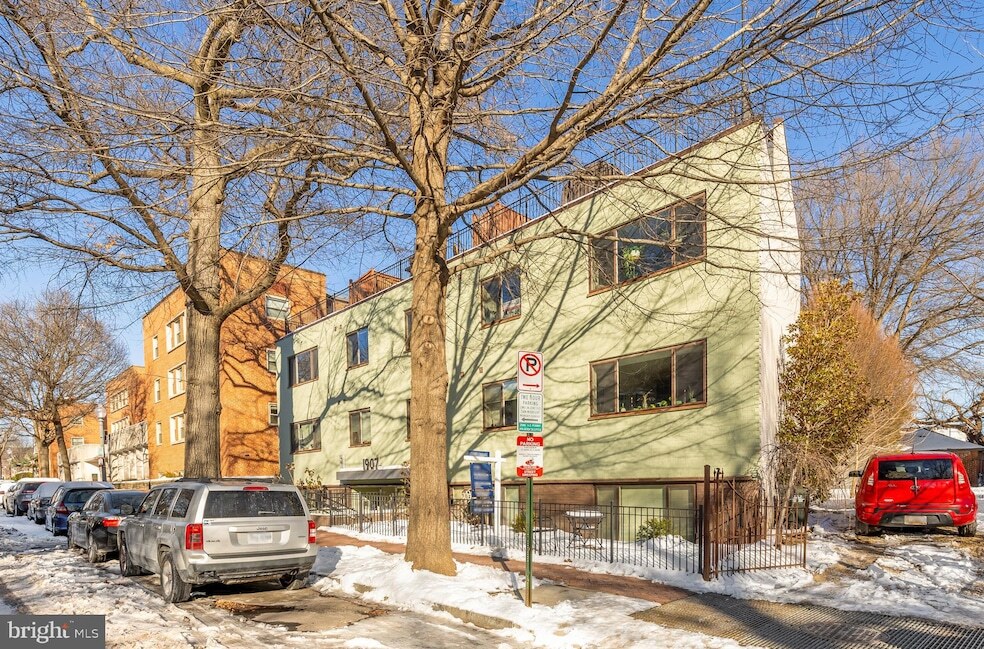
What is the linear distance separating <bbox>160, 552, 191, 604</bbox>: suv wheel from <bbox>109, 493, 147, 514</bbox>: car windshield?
5.21 metres

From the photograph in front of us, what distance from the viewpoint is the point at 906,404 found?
70.5ft

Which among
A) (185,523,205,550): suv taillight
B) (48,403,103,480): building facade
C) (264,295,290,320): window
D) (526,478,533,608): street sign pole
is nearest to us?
(526,478,533,608): street sign pole

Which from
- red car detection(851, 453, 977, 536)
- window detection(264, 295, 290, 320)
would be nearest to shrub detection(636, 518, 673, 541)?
red car detection(851, 453, 977, 536)

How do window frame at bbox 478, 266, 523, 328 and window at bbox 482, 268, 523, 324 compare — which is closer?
window frame at bbox 478, 266, 523, 328

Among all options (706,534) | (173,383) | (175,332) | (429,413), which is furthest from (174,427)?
(706,534)

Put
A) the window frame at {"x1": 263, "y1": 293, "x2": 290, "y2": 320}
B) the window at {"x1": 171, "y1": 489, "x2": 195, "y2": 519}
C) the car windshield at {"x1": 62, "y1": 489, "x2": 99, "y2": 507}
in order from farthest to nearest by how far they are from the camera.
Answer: the window frame at {"x1": 263, "y1": 293, "x2": 290, "y2": 320} < the car windshield at {"x1": 62, "y1": 489, "x2": 99, "y2": 507} < the window at {"x1": 171, "y1": 489, "x2": 195, "y2": 519}

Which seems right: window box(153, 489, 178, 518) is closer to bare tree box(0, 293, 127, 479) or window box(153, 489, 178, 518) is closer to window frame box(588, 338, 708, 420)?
window frame box(588, 338, 708, 420)

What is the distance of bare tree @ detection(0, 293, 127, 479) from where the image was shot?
126 ft

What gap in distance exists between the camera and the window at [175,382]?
3623cm

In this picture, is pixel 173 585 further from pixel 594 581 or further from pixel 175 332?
pixel 175 332

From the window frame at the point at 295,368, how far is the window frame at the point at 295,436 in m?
1.66

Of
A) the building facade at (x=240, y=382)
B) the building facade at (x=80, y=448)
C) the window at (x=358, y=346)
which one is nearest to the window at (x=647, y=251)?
the window at (x=358, y=346)

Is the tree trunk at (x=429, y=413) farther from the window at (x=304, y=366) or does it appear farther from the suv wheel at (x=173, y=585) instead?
the window at (x=304, y=366)

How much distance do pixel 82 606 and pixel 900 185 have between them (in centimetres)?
2853
